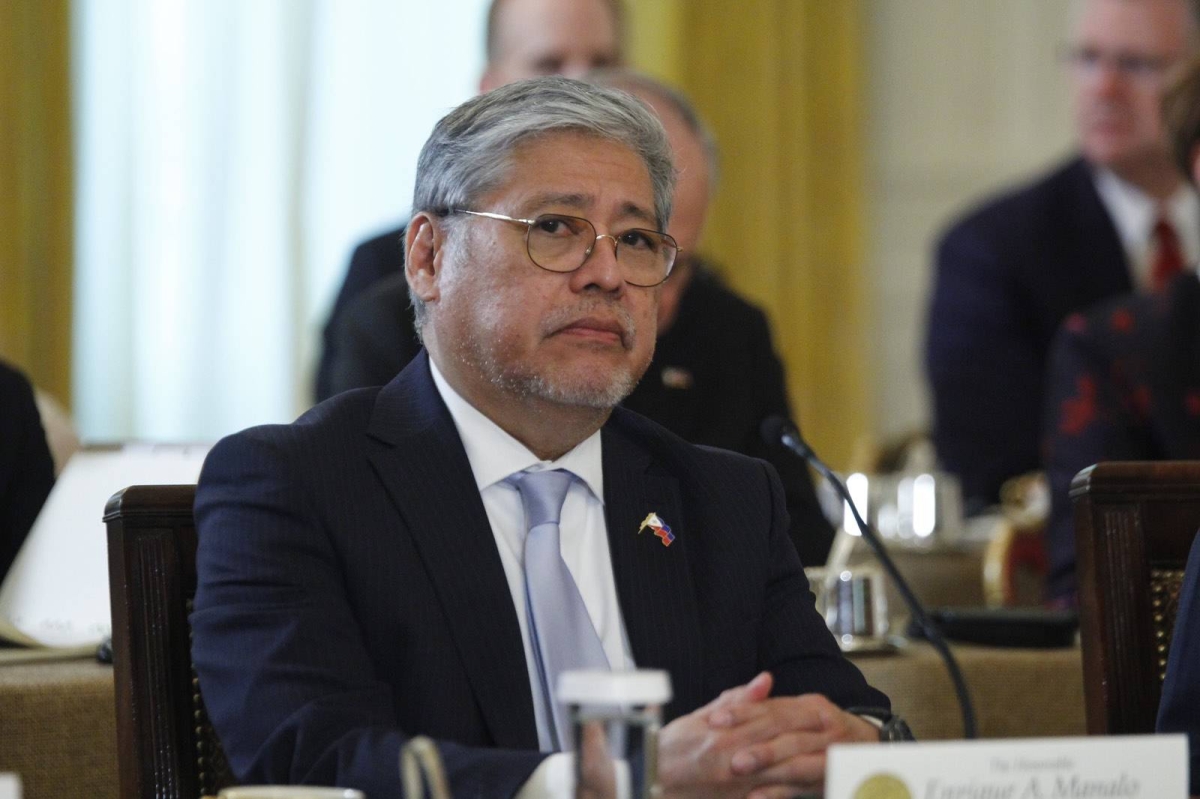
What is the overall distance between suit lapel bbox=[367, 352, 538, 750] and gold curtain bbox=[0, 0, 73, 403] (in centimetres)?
293

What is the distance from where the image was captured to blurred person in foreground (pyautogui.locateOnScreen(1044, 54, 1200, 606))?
3137 mm

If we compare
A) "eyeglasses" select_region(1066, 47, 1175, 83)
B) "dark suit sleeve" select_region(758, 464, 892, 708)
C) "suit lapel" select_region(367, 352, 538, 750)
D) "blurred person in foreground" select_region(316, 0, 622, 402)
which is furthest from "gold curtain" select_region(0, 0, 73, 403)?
"dark suit sleeve" select_region(758, 464, 892, 708)

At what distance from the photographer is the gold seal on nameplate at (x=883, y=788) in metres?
1.18

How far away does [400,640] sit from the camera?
1639 mm

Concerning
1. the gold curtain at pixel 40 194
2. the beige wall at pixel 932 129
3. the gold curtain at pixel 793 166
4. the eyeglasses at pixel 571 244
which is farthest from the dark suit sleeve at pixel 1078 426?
the beige wall at pixel 932 129

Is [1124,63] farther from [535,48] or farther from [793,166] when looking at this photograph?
[535,48]

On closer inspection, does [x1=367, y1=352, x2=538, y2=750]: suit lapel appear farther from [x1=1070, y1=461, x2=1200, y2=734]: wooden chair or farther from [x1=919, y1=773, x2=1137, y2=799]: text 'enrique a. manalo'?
[x1=1070, y1=461, x2=1200, y2=734]: wooden chair

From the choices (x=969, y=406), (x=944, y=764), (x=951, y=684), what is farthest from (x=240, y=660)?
(x=969, y=406)

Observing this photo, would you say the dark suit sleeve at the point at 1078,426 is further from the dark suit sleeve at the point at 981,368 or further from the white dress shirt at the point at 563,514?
the white dress shirt at the point at 563,514

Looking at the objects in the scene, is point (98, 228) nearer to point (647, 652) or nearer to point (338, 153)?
point (338, 153)

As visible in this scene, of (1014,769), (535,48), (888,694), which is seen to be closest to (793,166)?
(535,48)

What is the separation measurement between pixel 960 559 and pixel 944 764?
242 cm

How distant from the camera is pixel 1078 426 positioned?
3.22m

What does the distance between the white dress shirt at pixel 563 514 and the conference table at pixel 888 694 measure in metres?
0.49
